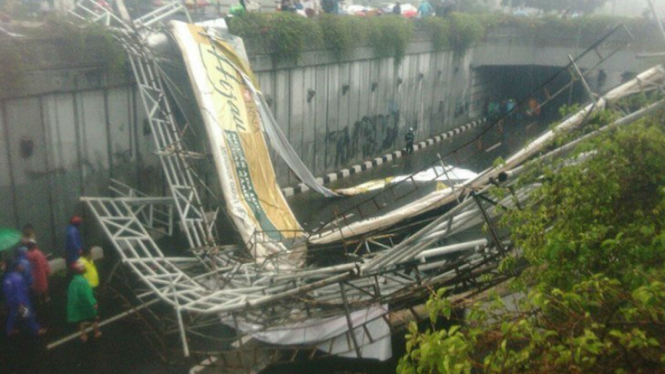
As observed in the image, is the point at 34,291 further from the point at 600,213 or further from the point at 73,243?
the point at 600,213

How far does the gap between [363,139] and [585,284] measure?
2175 cm

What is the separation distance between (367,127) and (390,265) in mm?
18312

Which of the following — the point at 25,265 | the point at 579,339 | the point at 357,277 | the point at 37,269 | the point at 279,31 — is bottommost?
the point at 37,269

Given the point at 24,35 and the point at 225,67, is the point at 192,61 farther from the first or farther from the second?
the point at 24,35

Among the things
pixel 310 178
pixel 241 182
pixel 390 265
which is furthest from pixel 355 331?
pixel 310 178

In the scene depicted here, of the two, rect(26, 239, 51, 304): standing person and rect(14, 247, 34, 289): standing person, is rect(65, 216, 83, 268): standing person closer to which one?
rect(26, 239, 51, 304): standing person

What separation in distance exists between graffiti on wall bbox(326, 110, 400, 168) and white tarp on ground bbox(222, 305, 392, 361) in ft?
49.6

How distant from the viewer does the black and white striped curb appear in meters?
20.9

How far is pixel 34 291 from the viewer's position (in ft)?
36.3

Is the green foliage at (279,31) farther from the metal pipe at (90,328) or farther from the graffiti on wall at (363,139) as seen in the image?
the metal pipe at (90,328)

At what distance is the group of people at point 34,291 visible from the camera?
10.0 metres

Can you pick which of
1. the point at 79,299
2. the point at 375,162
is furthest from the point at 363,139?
the point at 79,299

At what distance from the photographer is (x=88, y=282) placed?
399 inches

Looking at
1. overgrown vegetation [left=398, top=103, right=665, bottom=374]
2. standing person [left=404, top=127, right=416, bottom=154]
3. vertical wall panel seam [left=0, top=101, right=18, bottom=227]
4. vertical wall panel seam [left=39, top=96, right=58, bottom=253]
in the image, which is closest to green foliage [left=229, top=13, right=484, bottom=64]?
standing person [left=404, top=127, right=416, bottom=154]
